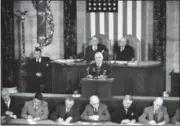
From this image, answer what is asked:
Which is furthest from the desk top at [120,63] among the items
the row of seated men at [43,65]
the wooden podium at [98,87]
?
the wooden podium at [98,87]

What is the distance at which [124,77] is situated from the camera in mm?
7348

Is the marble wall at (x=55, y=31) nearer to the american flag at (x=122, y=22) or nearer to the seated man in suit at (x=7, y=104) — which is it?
the american flag at (x=122, y=22)

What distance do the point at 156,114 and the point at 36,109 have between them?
1.96 metres

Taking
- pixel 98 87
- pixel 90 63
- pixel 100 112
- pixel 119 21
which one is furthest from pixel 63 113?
pixel 119 21

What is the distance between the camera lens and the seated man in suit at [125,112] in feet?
19.0

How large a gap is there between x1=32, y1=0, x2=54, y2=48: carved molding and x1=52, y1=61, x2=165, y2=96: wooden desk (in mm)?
1422

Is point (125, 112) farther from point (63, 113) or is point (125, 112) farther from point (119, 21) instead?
point (119, 21)

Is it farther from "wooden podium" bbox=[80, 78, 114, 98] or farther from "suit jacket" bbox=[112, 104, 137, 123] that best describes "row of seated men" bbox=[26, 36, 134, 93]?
"suit jacket" bbox=[112, 104, 137, 123]

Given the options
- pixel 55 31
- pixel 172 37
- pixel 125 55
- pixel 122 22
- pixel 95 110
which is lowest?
pixel 95 110

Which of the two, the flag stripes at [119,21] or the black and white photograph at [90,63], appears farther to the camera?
the flag stripes at [119,21]

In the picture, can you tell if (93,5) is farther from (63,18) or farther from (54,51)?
(54,51)

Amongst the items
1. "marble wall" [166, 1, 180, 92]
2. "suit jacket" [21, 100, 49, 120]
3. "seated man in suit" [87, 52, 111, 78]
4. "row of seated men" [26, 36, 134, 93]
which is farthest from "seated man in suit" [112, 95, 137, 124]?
"marble wall" [166, 1, 180, 92]

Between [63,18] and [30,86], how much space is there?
219cm

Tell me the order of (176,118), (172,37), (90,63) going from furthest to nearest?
1. (172,37)
2. (90,63)
3. (176,118)
